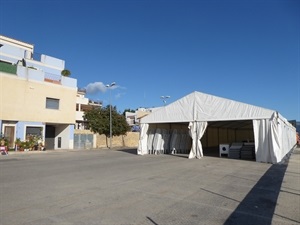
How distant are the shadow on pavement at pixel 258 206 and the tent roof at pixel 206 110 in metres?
9.26

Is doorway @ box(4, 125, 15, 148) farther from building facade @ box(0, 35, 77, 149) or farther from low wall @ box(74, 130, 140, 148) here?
low wall @ box(74, 130, 140, 148)

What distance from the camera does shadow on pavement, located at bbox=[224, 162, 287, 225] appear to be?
586cm

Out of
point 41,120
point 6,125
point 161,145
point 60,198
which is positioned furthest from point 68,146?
point 60,198

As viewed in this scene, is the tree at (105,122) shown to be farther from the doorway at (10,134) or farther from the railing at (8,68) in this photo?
the railing at (8,68)

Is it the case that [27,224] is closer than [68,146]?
Yes

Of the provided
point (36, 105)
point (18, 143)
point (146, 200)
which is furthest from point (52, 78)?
point (146, 200)

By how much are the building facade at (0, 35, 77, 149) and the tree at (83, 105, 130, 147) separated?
5.14 m

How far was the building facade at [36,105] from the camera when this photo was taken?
2702cm

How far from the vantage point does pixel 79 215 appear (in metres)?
5.90

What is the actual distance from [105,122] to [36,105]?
1061 centimetres

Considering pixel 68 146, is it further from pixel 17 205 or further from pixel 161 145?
pixel 17 205

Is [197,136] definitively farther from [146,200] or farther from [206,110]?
[146,200]

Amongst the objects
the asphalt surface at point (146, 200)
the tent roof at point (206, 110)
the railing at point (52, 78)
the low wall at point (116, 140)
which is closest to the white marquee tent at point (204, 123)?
the tent roof at point (206, 110)

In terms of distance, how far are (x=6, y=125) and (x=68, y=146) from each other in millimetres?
7696
